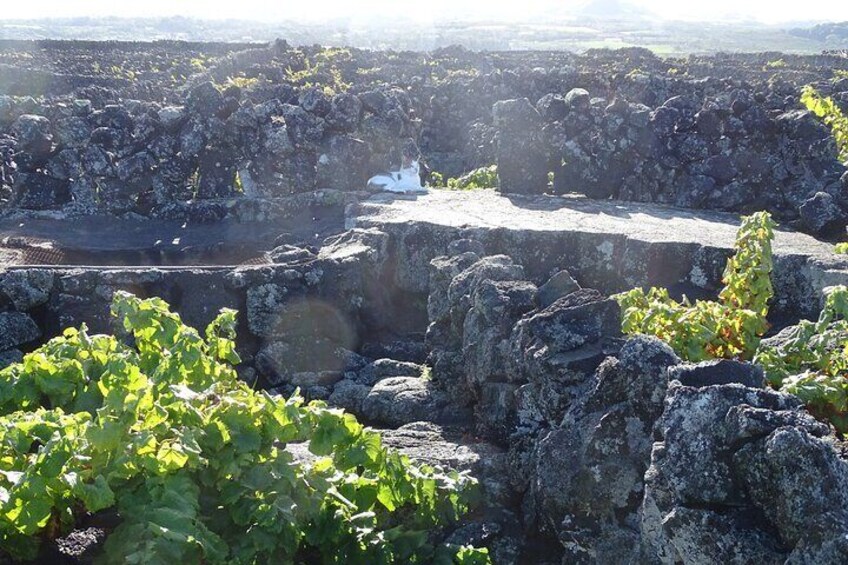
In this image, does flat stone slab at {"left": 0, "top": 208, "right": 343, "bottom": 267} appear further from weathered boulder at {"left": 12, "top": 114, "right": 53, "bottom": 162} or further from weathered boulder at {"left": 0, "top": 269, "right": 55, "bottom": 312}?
weathered boulder at {"left": 12, "top": 114, "right": 53, "bottom": 162}

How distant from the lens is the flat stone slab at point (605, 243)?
1152 cm

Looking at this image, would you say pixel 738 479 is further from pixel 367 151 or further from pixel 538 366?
pixel 367 151

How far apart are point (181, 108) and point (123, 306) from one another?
14234 mm

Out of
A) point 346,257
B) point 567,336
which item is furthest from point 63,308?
point 567,336

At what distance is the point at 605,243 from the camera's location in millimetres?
12945

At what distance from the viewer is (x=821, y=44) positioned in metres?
162

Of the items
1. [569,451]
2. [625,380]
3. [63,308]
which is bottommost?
[63,308]

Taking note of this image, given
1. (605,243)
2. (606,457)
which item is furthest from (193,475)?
(605,243)

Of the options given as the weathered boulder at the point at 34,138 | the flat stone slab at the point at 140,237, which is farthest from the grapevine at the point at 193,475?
the weathered boulder at the point at 34,138

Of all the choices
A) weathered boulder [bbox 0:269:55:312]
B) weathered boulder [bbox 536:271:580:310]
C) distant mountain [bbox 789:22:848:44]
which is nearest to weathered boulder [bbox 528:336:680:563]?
weathered boulder [bbox 536:271:580:310]

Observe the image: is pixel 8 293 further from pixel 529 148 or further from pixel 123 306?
pixel 529 148

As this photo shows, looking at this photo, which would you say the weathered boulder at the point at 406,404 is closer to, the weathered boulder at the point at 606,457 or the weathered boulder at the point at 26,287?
the weathered boulder at the point at 606,457

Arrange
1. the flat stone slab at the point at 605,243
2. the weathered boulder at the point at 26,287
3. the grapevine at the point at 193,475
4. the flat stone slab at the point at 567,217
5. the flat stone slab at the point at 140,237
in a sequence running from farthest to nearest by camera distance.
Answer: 1. the flat stone slab at the point at 140,237
2. the flat stone slab at the point at 567,217
3. the weathered boulder at the point at 26,287
4. the flat stone slab at the point at 605,243
5. the grapevine at the point at 193,475

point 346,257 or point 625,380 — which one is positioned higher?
point 625,380
